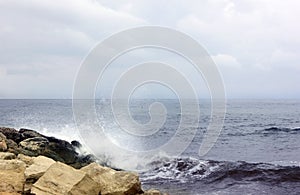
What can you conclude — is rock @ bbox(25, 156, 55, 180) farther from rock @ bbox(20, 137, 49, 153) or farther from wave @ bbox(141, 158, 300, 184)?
wave @ bbox(141, 158, 300, 184)

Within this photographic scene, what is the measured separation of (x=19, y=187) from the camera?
6.93 meters

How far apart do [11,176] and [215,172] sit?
1087cm

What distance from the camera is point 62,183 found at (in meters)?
6.84

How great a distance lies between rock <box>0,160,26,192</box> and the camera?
267 inches

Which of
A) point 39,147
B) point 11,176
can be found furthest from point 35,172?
point 39,147

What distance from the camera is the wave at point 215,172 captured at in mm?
15039

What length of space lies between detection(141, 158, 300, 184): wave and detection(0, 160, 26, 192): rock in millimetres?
7494

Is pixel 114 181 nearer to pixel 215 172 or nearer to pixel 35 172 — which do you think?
pixel 35 172

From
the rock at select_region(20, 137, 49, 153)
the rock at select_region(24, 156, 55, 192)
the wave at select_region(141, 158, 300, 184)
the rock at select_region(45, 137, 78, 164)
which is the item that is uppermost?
the rock at select_region(24, 156, 55, 192)

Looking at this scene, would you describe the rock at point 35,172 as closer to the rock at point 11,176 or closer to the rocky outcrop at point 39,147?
the rock at point 11,176

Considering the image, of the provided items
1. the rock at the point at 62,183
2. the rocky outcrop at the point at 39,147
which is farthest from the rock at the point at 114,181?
the rocky outcrop at the point at 39,147

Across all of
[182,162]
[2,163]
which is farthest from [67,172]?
[182,162]

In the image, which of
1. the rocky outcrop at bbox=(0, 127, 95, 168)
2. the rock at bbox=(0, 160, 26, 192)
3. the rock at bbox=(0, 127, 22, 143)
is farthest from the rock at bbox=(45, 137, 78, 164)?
the rock at bbox=(0, 160, 26, 192)

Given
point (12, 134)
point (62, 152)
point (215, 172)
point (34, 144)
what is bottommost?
point (215, 172)
